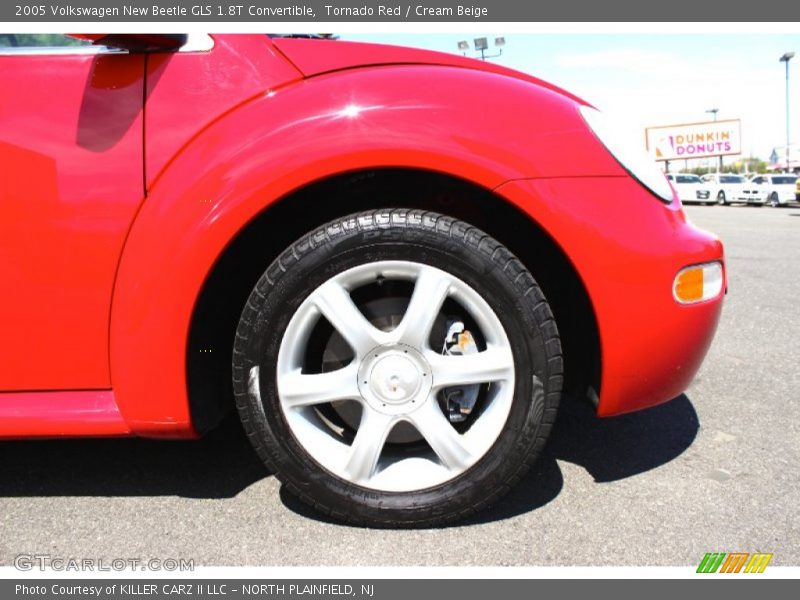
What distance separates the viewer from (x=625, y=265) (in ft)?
5.53

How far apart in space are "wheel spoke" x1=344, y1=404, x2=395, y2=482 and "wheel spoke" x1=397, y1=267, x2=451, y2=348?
0.70ft

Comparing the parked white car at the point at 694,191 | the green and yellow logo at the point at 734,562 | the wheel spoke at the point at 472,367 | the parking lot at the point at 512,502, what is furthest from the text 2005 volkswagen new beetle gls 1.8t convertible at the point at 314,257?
the parked white car at the point at 694,191

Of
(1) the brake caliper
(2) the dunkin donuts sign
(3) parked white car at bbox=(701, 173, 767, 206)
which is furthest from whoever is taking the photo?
(2) the dunkin donuts sign

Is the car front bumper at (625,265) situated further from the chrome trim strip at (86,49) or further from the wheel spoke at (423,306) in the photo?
the chrome trim strip at (86,49)

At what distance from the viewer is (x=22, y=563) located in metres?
1.68

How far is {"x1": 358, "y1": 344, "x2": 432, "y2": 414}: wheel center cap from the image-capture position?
67.7 inches

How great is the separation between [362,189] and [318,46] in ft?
1.32

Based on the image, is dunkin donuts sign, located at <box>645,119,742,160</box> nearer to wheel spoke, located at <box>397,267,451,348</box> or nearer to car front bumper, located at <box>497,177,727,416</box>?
car front bumper, located at <box>497,177,727,416</box>

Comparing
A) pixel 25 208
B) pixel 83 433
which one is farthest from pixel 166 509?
pixel 25 208

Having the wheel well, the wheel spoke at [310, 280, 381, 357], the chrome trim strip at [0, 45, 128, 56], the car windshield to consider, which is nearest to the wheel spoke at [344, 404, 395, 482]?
the wheel spoke at [310, 280, 381, 357]

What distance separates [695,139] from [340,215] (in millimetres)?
49586

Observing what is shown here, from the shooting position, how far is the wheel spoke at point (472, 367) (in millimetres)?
1698

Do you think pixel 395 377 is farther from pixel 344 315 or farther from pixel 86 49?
pixel 86 49

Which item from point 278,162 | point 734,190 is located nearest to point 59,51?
point 278,162
